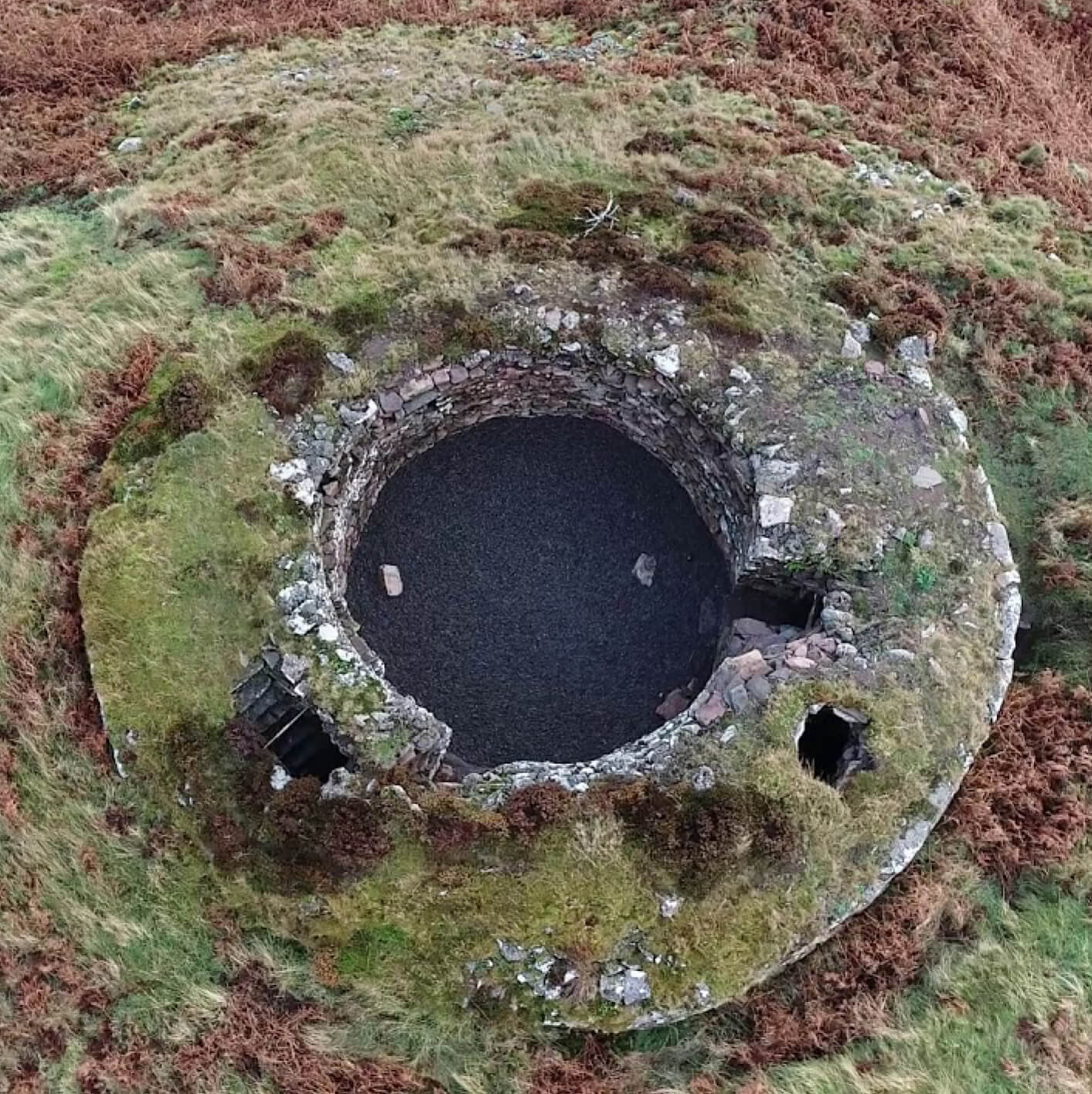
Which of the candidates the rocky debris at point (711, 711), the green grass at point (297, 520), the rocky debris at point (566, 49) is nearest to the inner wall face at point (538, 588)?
the rocky debris at point (711, 711)

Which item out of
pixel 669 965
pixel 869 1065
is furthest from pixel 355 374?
pixel 869 1065

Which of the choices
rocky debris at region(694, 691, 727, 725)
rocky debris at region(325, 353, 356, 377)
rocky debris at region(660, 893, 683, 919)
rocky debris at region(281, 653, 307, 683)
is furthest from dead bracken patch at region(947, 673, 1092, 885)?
rocky debris at region(325, 353, 356, 377)

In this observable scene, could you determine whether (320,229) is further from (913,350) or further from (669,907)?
(669,907)

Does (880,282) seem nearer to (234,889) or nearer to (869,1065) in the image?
(869,1065)

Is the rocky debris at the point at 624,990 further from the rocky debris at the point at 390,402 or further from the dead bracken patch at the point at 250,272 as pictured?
the dead bracken patch at the point at 250,272

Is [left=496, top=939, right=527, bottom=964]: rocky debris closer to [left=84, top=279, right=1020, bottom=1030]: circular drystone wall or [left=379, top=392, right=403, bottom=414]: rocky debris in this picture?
[left=84, top=279, right=1020, bottom=1030]: circular drystone wall
